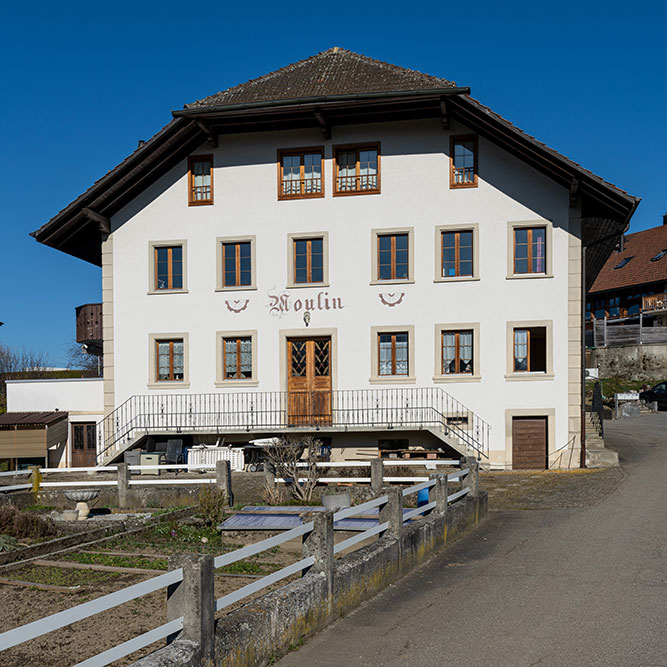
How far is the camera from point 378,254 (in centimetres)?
2478

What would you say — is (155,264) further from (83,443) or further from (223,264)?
(83,443)

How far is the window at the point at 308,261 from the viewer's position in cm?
2517

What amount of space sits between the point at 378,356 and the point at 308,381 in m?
2.21

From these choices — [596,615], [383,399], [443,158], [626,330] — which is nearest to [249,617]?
[596,615]

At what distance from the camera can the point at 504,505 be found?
1616 centimetres

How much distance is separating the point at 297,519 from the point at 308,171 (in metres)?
13.9

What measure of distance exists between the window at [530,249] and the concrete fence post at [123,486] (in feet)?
40.8

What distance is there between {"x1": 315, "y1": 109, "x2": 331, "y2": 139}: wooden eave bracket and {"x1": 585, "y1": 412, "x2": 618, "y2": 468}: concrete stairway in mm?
11580

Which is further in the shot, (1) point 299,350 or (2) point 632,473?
(1) point 299,350

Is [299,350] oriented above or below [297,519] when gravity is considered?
above

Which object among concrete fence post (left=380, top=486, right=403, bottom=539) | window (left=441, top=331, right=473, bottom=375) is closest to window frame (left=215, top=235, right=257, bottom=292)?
window (left=441, top=331, right=473, bottom=375)

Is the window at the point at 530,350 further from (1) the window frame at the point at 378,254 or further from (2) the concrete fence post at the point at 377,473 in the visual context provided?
(2) the concrete fence post at the point at 377,473

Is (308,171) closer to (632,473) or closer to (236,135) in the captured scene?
(236,135)

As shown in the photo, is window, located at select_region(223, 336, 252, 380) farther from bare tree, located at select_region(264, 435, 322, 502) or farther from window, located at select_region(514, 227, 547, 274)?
window, located at select_region(514, 227, 547, 274)
